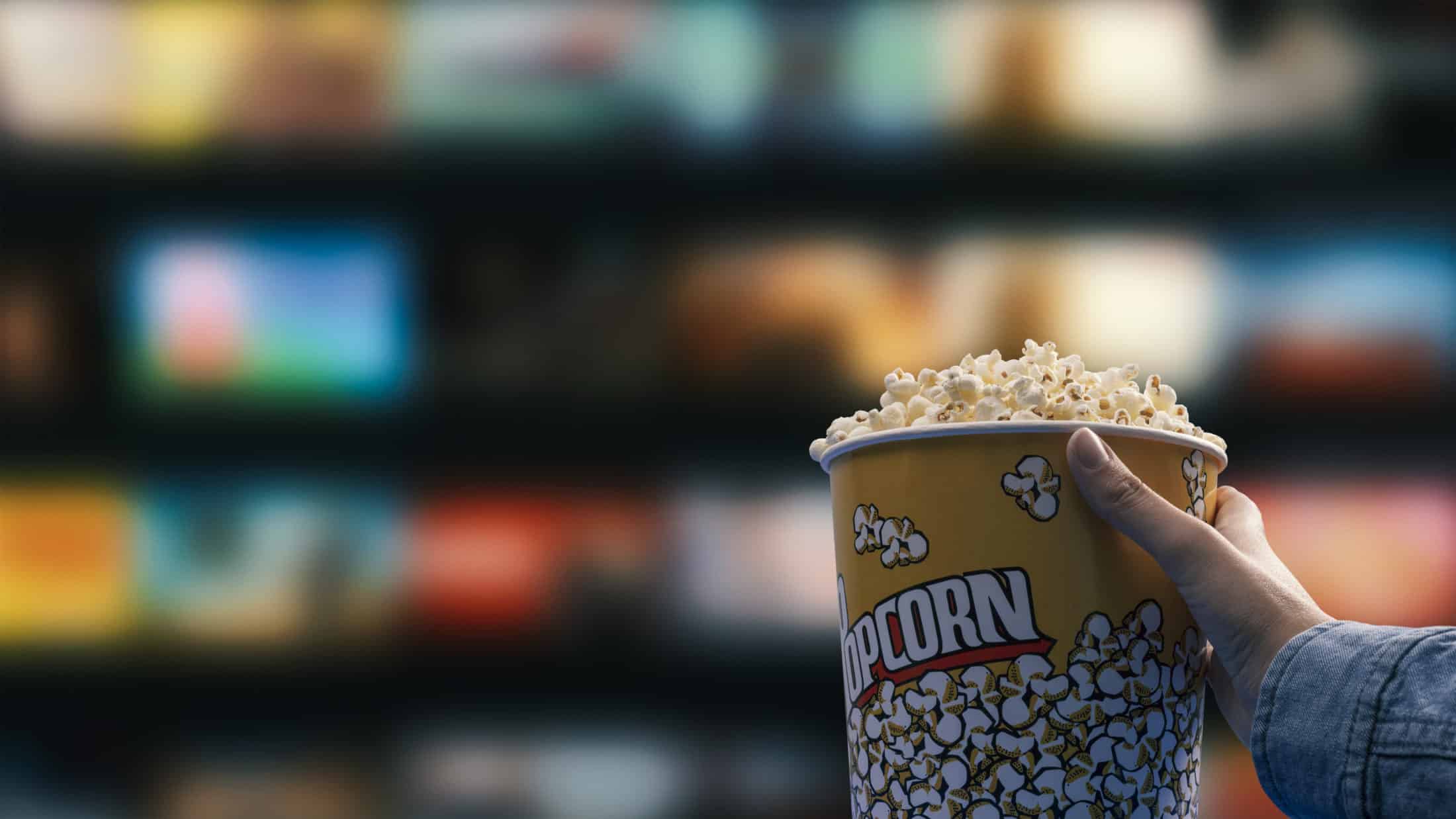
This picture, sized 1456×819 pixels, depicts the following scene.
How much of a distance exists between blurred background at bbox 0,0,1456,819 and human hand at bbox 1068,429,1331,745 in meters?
1.94

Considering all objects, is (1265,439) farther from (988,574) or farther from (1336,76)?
(988,574)

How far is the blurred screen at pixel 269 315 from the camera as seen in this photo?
278 cm

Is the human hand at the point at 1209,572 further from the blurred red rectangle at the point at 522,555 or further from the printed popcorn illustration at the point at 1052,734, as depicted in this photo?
the blurred red rectangle at the point at 522,555

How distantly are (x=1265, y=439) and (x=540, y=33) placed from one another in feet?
5.87

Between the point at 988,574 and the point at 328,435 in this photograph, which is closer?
the point at 988,574

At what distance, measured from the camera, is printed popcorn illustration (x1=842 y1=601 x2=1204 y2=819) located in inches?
26.5

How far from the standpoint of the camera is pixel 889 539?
0.72 m

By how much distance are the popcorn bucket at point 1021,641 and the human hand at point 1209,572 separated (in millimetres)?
19

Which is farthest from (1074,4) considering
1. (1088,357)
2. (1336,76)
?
(1088,357)

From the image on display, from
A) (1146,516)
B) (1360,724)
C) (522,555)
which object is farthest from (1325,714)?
(522,555)

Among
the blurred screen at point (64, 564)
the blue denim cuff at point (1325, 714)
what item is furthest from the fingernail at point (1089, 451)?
the blurred screen at point (64, 564)

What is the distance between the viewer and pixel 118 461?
2.78 meters

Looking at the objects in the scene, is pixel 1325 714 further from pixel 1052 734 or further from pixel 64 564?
pixel 64 564

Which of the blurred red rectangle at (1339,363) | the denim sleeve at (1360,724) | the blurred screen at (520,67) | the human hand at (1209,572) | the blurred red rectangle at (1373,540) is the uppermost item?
the blurred screen at (520,67)
